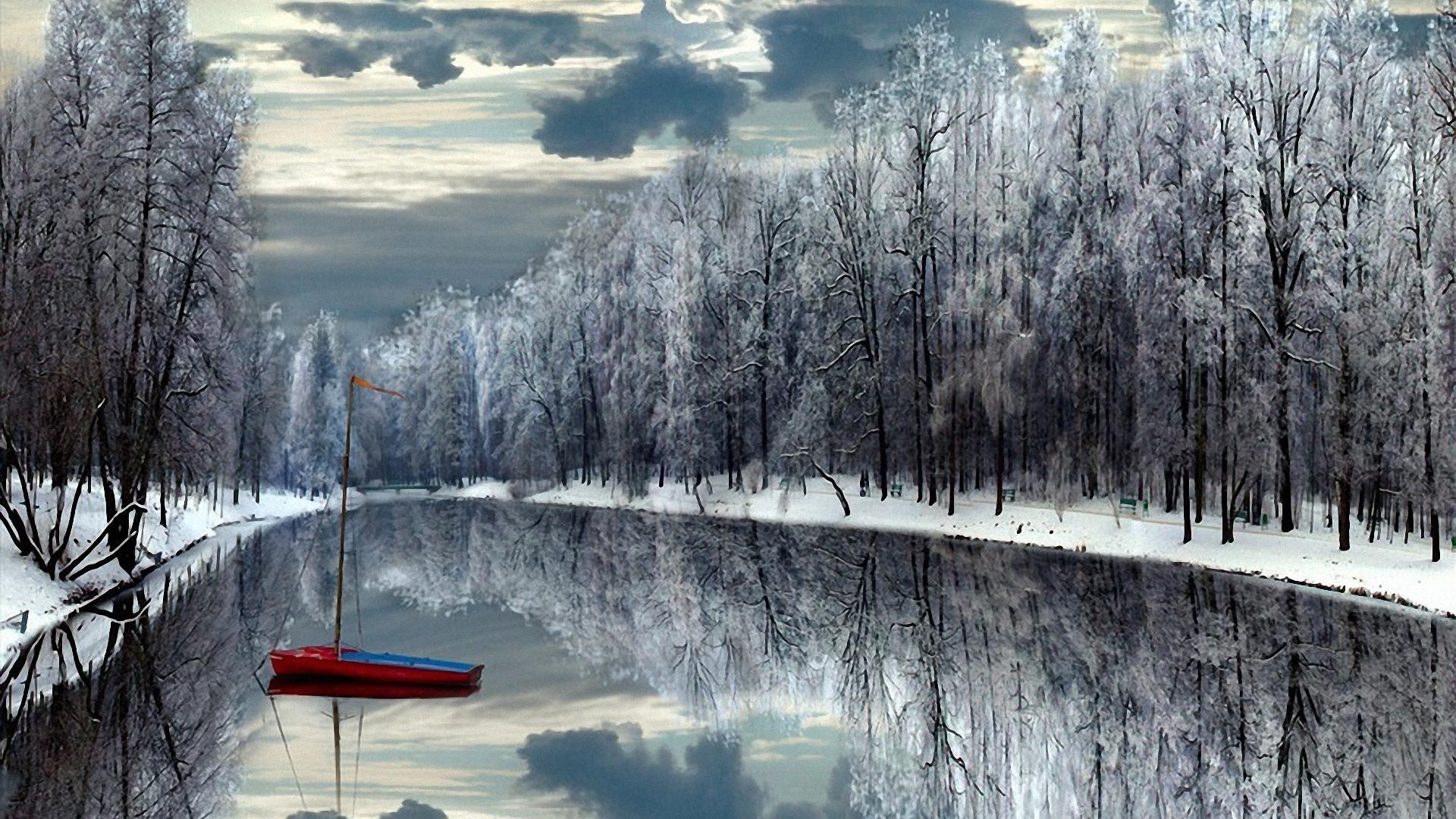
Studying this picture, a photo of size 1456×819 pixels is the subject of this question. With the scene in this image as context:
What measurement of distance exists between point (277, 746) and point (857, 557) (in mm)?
26713

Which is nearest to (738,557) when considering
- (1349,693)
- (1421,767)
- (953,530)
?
(953,530)

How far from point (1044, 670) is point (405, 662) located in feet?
38.3

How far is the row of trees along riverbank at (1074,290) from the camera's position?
121 ft

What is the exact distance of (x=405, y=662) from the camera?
22219 millimetres

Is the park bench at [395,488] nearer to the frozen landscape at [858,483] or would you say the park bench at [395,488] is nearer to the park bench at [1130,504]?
the frozen landscape at [858,483]

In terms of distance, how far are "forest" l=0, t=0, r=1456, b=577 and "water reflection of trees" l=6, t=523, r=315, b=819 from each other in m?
4.07

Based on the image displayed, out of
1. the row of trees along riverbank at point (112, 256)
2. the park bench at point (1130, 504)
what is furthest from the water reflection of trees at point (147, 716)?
the park bench at point (1130, 504)

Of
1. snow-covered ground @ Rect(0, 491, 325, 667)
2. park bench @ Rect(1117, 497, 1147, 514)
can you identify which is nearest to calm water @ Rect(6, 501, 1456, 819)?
snow-covered ground @ Rect(0, 491, 325, 667)

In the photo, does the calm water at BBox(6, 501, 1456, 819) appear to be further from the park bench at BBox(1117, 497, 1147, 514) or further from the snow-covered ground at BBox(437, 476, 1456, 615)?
the park bench at BBox(1117, 497, 1147, 514)

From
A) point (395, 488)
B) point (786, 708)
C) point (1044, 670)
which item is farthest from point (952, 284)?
point (395, 488)

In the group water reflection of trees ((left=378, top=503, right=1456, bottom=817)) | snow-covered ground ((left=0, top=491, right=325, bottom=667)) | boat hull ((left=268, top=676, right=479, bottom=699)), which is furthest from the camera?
snow-covered ground ((left=0, top=491, right=325, bottom=667))

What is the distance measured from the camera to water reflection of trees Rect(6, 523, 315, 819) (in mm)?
14789

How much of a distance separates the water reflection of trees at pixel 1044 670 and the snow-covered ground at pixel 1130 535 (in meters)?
1.35

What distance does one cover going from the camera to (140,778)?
1559 centimetres
